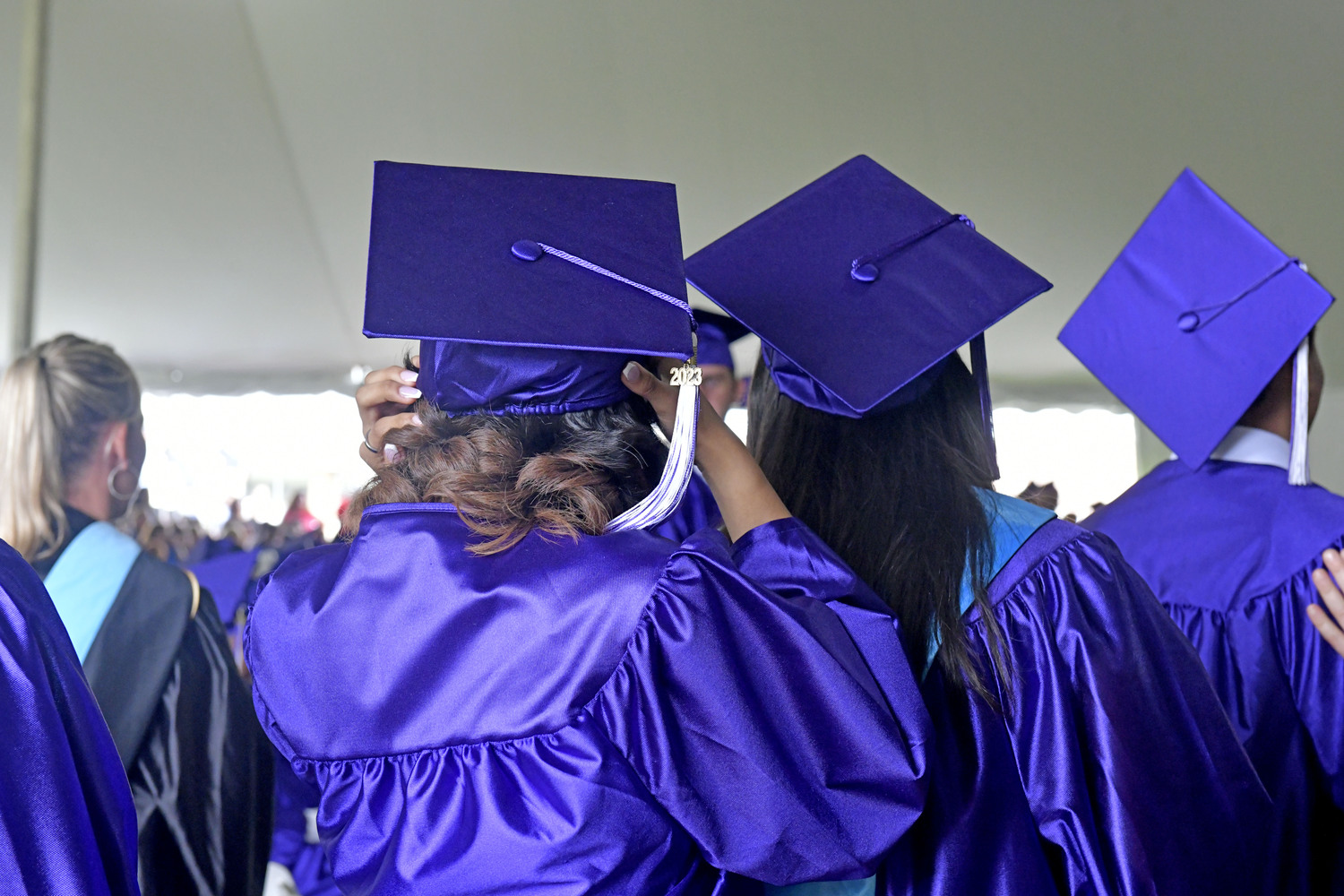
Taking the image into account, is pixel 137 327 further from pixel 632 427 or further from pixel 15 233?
pixel 632 427

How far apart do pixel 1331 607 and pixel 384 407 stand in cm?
132

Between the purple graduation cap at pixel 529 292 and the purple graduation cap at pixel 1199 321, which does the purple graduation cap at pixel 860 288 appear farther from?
the purple graduation cap at pixel 1199 321

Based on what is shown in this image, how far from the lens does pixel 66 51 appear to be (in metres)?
7.46

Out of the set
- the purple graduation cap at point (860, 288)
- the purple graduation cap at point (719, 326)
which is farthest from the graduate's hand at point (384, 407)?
the purple graduation cap at point (719, 326)

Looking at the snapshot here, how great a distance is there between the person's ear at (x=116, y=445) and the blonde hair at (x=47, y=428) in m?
0.01

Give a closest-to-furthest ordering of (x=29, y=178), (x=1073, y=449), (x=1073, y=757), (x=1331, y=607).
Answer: (x=1073, y=757) → (x=1331, y=607) → (x=29, y=178) → (x=1073, y=449)

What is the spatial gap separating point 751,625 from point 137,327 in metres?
9.43

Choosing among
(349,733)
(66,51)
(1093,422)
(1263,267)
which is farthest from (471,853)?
(1093,422)

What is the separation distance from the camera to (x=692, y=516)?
1683 millimetres

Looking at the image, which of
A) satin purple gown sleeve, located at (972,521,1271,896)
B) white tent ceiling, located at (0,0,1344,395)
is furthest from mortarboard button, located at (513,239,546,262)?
white tent ceiling, located at (0,0,1344,395)

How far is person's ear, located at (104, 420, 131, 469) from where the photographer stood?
1872 mm

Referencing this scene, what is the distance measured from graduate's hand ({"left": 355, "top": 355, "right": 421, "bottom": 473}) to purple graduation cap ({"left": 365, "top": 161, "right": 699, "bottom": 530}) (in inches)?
1.0

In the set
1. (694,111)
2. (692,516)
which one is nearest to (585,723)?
(692,516)

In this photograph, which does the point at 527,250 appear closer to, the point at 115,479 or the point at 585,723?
→ the point at 585,723
